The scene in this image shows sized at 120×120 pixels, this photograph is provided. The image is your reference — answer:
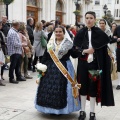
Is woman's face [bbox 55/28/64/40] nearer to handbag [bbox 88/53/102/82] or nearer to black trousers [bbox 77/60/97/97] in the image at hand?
black trousers [bbox 77/60/97/97]

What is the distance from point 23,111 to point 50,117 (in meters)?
0.64

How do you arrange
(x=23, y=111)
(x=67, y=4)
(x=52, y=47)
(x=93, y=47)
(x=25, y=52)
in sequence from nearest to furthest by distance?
(x=93, y=47) → (x=52, y=47) → (x=23, y=111) → (x=25, y=52) → (x=67, y=4)

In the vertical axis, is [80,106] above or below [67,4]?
below

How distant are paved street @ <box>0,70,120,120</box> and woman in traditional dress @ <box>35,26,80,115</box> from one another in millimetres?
251

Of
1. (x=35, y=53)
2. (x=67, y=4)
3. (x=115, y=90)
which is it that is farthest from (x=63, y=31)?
(x=67, y=4)

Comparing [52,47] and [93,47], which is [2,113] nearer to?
[52,47]

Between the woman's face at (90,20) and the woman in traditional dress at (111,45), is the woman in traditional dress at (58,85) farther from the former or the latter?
the woman in traditional dress at (111,45)

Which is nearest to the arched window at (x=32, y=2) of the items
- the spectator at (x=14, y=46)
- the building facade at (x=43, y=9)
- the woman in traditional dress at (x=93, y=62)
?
the building facade at (x=43, y=9)

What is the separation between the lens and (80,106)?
514 centimetres

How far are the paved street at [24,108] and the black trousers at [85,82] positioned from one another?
0.62 meters

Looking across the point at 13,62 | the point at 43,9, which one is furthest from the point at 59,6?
the point at 13,62

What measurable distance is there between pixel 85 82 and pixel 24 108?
1568 mm

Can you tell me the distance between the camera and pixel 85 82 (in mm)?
4848

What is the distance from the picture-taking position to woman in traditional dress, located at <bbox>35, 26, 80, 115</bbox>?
4980 millimetres
